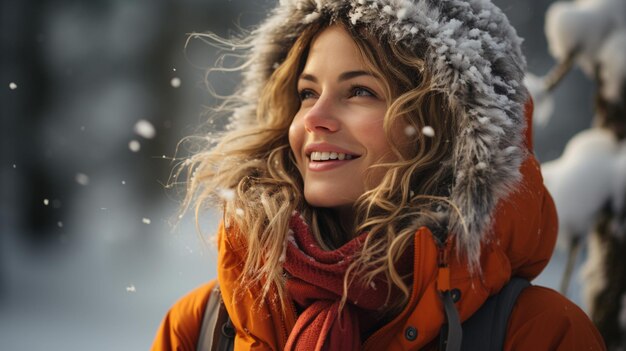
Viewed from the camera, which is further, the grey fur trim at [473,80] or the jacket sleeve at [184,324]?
the jacket sleeve at [184,324]

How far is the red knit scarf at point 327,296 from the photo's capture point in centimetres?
177

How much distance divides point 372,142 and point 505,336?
0.74 meters

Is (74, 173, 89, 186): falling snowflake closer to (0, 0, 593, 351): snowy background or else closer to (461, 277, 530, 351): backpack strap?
(0, 0, 593, 351): snowy background

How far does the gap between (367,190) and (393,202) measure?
0.10 m

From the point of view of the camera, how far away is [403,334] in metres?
1.71

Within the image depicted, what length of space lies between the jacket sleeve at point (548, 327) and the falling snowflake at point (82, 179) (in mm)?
7440

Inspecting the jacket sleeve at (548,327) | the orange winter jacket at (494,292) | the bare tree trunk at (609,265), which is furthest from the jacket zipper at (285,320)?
the bare tree trunk at (609,265)

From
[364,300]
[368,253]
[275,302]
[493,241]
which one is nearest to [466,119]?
[493,241]

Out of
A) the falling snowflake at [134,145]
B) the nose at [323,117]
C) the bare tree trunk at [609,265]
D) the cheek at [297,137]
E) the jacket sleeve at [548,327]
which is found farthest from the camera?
the falling snowflake at [134,145]

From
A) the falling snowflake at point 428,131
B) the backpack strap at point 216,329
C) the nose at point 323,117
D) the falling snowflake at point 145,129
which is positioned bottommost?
the backpack strap at point 216,329

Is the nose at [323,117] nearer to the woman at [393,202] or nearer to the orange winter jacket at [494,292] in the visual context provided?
the woman at [393,202]

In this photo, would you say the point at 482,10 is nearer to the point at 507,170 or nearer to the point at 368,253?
the point at 507,170

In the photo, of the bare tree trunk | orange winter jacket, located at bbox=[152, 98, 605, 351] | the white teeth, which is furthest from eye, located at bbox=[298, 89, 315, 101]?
the bare tree trunk

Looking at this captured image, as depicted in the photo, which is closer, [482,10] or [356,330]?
[356,330]
